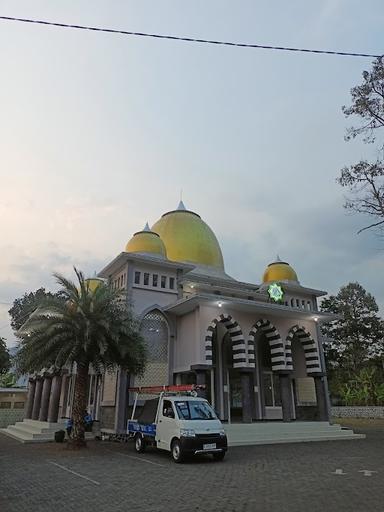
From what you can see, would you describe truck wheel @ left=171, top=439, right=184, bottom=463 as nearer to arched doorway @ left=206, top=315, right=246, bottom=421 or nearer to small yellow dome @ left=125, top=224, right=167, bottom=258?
arched doorway @ left=206, top=315, right=246, bottom=421

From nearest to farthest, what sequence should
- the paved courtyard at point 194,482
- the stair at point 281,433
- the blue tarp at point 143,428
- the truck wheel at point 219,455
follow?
1. the paved courtyard at point 194,482
2. the truck wheel at point 219,455
3. the blue tarp at point 143,428
4. the stair at point 281,433

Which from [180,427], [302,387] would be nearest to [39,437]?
[180,427]

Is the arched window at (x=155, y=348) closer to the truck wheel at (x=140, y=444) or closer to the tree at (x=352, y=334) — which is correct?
the truck wheel at (x=140, y=444)

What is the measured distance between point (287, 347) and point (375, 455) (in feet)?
28.7

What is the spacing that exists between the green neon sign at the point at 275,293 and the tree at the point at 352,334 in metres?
19.1

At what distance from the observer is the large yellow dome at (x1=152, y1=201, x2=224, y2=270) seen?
2514 cm

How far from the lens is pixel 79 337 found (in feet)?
44.7

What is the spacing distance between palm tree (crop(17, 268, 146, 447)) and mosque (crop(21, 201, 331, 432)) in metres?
1.88

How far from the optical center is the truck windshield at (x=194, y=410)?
1110 cm

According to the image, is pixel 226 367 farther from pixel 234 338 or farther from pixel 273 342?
pixel 234 338

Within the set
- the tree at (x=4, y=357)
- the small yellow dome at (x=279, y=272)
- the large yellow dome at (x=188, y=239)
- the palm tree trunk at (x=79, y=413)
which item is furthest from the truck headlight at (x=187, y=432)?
the tree at (x=4, y=357)

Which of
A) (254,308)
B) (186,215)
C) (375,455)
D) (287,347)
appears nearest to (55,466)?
(375,455)

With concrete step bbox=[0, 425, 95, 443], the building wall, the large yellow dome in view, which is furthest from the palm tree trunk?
the large yellow dome

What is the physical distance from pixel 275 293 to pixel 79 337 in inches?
503
